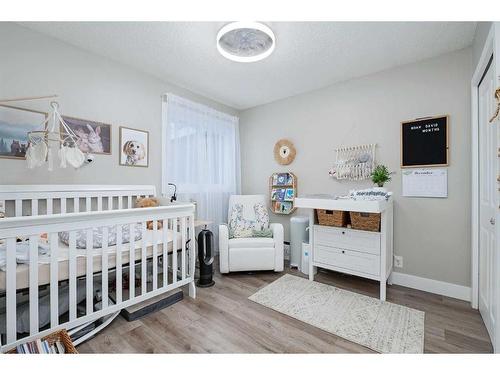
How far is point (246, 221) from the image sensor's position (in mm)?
3004

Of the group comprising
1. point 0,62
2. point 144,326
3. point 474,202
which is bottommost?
point 144,326

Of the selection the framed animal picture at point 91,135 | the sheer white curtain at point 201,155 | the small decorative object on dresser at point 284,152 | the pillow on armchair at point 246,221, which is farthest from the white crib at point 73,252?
the small decorative object on dresser at point 284,152

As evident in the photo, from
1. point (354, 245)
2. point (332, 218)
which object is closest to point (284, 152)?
point (332, 218)

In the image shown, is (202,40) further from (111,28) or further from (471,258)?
(471,258)

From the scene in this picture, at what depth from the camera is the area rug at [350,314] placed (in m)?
1.50

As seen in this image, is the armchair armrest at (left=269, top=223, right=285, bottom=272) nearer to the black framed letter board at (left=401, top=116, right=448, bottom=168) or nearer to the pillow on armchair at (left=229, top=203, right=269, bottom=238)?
the pillow on armchair at (left=229, top=203, right=269, bottom=238)

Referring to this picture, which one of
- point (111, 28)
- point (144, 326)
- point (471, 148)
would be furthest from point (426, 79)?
point (144, 326)

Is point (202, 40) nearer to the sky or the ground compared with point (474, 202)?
nearer to the sky

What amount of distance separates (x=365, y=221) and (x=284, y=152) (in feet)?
4.92

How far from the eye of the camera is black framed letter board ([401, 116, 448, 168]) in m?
2.11

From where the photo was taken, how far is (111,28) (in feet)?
5.96

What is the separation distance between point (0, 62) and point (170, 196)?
1.74 metres

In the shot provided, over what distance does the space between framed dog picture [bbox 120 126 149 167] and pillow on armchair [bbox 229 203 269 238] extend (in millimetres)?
1248

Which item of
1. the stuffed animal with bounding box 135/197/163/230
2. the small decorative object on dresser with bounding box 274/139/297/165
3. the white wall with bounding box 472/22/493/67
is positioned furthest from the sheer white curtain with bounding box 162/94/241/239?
the white wall with bounding box 472/22/493/67
